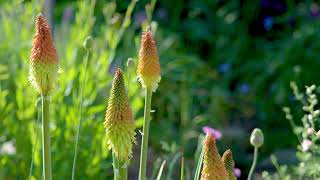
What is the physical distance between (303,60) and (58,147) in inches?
80.3

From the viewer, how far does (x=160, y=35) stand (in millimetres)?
4727

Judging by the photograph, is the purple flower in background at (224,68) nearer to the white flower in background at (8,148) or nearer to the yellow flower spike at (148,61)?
the white flower in background at (8,148)

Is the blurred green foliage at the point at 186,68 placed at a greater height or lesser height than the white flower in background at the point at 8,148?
greater

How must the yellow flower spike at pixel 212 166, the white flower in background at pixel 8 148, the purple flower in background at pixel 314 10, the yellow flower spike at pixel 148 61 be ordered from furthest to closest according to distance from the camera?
the purple flower in background at pixel 314 10 < the white flower in background at pixel 8 148 < the yellow flower spike at pixel 148 61 < the yellow flower spike at pixel 212 166

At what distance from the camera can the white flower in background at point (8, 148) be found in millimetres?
2981

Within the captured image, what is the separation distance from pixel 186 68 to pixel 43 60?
3228 mm

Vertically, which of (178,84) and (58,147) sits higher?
(178,84)

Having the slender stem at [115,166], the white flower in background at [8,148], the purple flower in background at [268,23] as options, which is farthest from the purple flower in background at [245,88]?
the slender stem at [115,166]

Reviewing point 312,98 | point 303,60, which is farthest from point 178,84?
point 312,98

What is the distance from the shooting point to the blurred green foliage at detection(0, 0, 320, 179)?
3016 mm

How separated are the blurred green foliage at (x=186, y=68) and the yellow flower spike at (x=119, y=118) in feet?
4.92

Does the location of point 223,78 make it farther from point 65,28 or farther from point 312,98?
point 312,98

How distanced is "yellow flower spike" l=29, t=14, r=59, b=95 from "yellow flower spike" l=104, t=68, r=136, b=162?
0.11m

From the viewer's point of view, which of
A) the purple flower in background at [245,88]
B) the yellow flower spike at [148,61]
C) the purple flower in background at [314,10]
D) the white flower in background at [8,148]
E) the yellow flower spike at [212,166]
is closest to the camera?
the yellow flower spike at [212,166]
